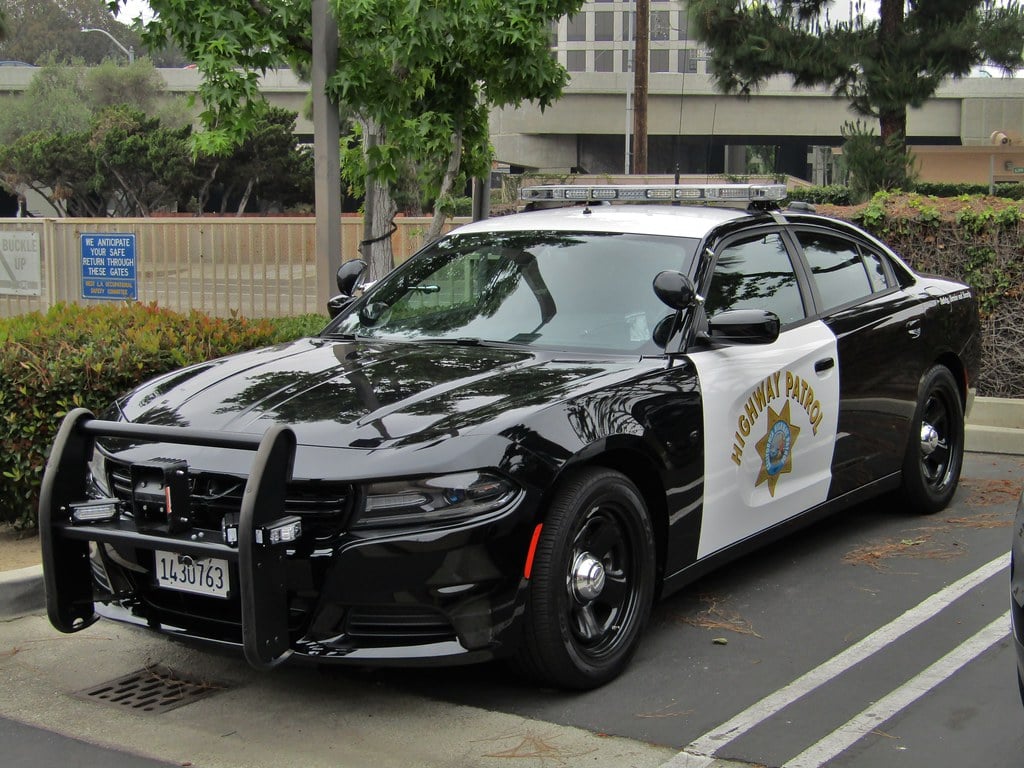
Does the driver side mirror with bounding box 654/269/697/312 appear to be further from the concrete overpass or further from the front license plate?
the concrete overpass

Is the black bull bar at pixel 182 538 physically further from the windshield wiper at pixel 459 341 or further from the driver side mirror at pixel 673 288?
the driver side mirror at pixel 673 288

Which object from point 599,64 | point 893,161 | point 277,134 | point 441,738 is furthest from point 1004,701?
point 599,64

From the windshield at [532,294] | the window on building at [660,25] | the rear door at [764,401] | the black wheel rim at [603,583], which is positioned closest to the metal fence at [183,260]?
the windshield at [532,294]

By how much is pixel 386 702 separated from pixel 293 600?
0.67 meters

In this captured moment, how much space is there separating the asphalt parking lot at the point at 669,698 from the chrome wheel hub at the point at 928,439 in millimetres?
1257

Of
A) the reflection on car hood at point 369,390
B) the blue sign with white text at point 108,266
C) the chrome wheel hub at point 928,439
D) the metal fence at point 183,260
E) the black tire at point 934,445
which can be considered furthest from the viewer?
the blue sign with white text at point 108,266

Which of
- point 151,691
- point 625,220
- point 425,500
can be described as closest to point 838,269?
point 625,220

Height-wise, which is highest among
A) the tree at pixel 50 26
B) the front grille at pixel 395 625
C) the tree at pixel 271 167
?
the tree at pixel 50 26

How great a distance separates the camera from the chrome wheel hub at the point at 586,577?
440 centimetres

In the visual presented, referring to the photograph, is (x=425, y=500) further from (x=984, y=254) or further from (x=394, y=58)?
(x=984, y=254)

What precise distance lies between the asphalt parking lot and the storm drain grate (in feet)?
0.15

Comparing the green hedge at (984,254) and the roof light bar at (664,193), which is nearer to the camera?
the roof light bar at (664,193)

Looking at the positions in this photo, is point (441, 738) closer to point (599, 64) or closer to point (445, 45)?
point (445, 45)

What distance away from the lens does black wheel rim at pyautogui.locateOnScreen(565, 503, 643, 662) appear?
4414mm
